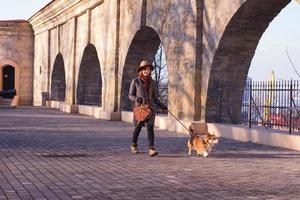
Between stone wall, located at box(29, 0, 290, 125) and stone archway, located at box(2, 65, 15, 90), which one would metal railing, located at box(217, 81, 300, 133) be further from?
stone archway, located at box(2, 65, 15, 90)

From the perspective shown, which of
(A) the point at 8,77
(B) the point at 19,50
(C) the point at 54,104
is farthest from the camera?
(A) the point at 8,77

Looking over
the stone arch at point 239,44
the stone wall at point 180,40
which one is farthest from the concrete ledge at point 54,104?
the stone arch at point 239,44

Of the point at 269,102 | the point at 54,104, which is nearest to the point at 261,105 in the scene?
the point at 269,102

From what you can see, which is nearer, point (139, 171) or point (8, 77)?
point (139, 171)

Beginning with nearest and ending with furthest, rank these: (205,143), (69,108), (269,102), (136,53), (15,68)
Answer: (205,143), (269,102), (136,53), (69,108), (15,68)

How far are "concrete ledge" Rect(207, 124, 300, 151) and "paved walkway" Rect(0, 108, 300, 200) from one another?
13.6 inches

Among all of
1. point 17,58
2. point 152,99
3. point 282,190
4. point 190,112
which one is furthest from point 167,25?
point 17,58

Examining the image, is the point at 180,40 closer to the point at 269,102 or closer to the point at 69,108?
the point at 269,102

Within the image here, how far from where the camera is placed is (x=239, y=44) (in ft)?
44.4

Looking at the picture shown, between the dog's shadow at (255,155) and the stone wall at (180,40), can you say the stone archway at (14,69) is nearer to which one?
the stone wall at (180,40)

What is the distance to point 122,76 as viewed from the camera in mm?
20094

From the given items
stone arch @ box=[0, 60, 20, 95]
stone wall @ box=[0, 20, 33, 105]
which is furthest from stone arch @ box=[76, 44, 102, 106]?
stone arch @ box=[0, 60, 20, 95]

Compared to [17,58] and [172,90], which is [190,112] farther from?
[17,58]

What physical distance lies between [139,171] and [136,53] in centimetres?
1232
